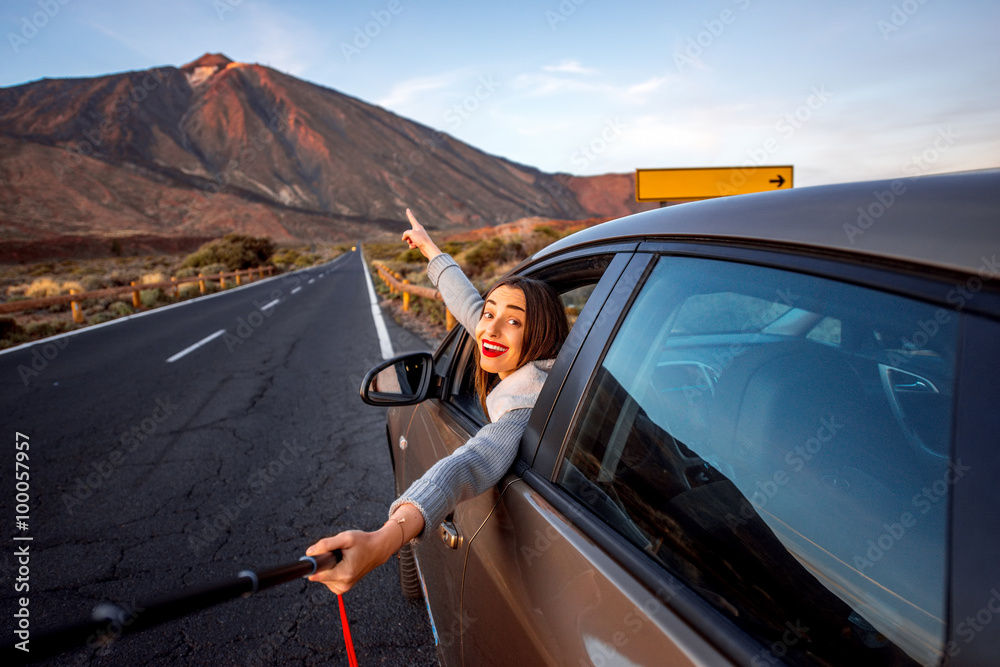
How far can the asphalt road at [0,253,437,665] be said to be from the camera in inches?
97.3

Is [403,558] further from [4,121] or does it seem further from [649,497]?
[4,121]

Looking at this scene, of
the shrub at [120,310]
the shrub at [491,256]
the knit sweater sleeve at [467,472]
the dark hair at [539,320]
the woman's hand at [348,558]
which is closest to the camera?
the woman's hand at [348,558]

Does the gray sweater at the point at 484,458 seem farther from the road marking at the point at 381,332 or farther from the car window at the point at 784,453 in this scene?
the road marking at the point at 381,332

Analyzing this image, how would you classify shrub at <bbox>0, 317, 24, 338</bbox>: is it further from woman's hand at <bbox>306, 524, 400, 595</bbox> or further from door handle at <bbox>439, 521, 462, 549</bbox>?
woman's hand at <bbox>306, 524, 400, 595</bbox>

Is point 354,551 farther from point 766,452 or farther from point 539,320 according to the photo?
point 539,320

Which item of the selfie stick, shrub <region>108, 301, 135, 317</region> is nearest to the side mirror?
the selfie stick

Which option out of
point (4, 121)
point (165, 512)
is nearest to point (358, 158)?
point (4, 121)

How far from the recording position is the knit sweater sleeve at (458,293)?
7.03ft

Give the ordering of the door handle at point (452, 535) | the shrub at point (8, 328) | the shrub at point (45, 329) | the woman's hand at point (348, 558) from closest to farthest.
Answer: the woman's hand at point (348, 558) < the door handle at point (452, 535) < the shrub at point (8, 328) < the shrub at point (45, 329)

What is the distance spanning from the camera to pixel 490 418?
1742mm

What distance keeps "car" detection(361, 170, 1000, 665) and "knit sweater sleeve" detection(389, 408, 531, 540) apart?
57 millimetres

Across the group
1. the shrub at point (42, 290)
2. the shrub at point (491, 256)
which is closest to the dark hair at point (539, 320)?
the shrub at point (491, 256)

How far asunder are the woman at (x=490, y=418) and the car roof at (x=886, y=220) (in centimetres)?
66

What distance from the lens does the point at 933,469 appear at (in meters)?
0.70
